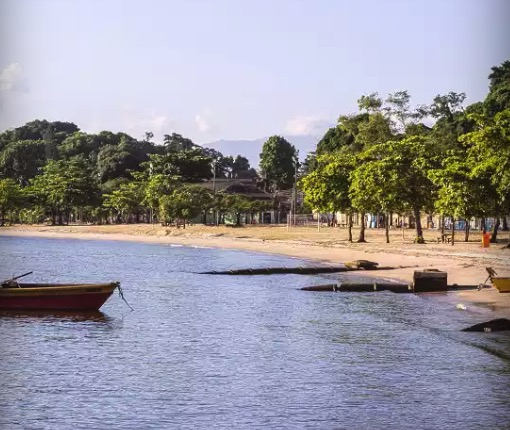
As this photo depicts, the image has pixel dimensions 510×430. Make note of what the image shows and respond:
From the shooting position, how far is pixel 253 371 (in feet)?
69.4

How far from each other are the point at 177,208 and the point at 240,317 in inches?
2755

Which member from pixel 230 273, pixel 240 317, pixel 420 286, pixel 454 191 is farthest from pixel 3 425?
pixel 454 191

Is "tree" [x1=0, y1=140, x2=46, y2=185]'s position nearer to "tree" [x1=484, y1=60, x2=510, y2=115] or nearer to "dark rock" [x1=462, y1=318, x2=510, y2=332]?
"tree" [x1=484, y1=60, x2=510, y2=115]

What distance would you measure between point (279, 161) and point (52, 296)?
97843 millimetres

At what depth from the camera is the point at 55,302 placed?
31.0 metres

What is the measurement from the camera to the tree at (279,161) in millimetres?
126312

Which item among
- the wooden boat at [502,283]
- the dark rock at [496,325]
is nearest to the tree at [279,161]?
the wooden boat at [502,283]

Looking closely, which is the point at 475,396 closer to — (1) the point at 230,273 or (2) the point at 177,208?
(1) the point at 230,273

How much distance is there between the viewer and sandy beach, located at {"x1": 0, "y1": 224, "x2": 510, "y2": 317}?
40781mm

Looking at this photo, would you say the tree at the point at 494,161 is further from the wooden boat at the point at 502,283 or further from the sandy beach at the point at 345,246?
the wooden boat at the point at 502,283

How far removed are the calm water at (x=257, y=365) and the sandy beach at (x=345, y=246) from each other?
18.7 feet

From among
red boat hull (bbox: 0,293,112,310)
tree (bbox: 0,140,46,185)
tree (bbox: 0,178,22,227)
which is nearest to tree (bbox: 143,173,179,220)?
tree (bbox: 0,178,22,227)

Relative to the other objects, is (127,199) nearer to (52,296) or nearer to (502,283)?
(52,296)

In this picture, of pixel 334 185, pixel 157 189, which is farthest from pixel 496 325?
pixel 157 189
